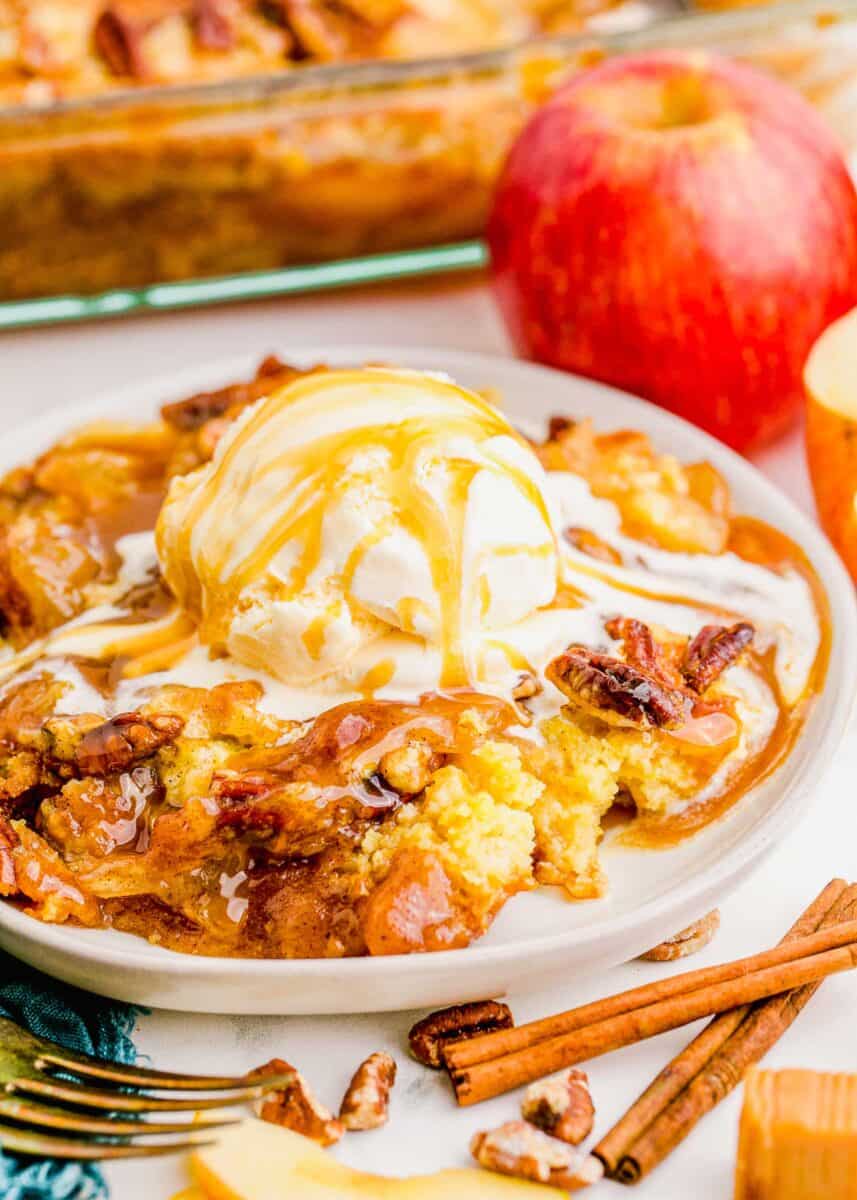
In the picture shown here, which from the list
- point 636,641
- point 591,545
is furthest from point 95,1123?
point 591,545

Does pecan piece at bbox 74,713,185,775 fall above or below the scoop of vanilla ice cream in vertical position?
below

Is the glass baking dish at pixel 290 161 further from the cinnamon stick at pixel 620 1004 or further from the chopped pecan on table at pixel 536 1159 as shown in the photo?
the chopped pecan on table at pixel 536 1159

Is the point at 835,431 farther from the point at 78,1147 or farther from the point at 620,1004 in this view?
the point at 78,1147

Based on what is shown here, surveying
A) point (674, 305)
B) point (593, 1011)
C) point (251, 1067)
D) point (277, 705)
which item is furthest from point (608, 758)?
point (674, 305)

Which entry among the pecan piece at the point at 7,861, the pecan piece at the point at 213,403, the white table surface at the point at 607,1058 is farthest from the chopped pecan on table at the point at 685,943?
the pecan piece at the point at 213,403

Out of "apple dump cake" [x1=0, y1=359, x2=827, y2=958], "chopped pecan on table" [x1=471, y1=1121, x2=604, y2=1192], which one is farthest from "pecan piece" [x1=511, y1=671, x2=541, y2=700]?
"chopped pecan on table" [x1=471, y1=1121, x2=604, y2=1192]

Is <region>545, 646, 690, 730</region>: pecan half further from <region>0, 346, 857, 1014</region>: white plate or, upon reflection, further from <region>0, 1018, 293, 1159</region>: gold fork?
<region>0, 1018, 293, 1159</region>: gold fork
